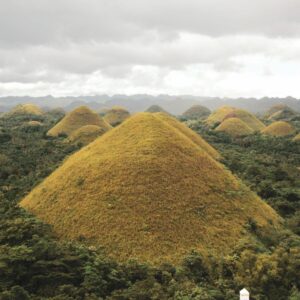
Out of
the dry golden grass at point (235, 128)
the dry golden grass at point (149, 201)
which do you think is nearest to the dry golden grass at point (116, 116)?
the dry golden grass at point (235, 128)

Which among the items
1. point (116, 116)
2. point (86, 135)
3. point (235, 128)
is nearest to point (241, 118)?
point (235, 128)

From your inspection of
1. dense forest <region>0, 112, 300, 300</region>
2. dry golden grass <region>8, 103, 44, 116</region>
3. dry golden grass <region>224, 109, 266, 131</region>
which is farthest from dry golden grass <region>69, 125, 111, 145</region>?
dry golden grass <region>8, 103, 44, 116</region>

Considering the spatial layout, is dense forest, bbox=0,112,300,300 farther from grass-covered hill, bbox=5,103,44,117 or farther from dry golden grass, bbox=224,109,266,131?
grass-covered hill, bbox=5,103,44,117

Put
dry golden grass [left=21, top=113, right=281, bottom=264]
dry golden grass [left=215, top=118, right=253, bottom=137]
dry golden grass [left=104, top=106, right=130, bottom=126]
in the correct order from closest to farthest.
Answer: dry golden grass [left=21, top=113, right=281, bottom=264], dry golden grass [left=215, top=118, right=253, bottom=137], dry golden grass [left=104, top=106, right=130, bottom=126]

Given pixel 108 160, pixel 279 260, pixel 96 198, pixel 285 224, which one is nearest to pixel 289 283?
pixel 279 260

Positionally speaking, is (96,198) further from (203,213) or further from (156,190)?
(203,213)

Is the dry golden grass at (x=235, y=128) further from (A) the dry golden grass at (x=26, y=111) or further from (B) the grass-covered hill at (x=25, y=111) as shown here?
(A) the dry golden grass at (x=26, y=111)
